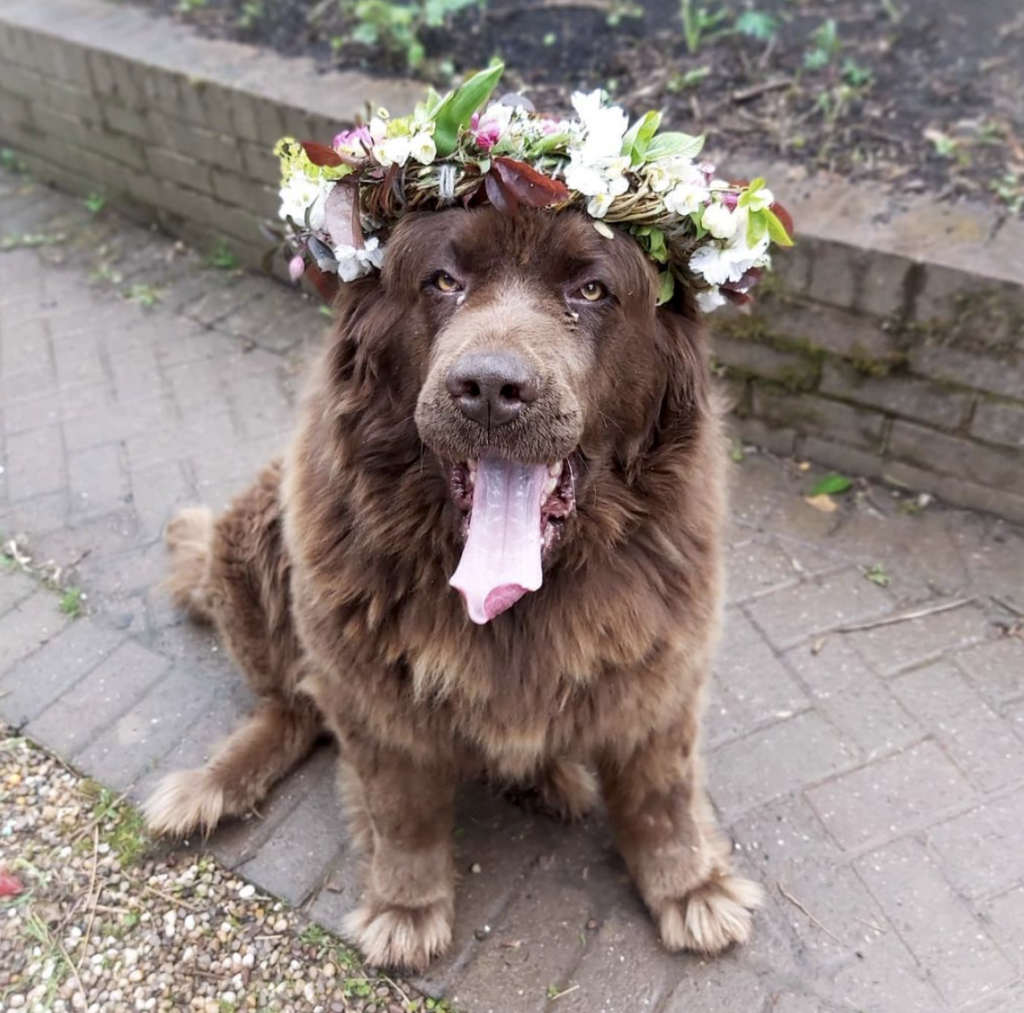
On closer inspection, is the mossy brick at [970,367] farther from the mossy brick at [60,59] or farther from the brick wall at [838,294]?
the mossy brick at [60,59]

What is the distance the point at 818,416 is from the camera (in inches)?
145

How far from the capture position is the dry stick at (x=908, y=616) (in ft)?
10.5

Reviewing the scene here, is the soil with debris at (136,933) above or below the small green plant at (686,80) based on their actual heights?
below

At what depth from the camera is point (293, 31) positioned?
5.15m

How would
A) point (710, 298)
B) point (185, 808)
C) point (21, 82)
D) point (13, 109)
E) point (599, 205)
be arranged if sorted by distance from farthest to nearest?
point (13, 109)
point (21, 82)
point (185, 808)
point (710, 298)
point (599, 205)

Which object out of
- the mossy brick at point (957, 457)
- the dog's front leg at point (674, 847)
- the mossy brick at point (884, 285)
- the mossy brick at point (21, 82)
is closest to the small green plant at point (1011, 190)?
the mossy brick at point (884, 285)

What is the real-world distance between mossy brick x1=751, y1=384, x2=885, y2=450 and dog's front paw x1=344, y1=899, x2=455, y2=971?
2.27 metres

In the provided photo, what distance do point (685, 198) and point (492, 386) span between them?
1.82 feet

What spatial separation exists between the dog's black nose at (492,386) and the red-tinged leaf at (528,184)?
31 centimetres

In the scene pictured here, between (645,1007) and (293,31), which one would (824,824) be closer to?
(645,1007)

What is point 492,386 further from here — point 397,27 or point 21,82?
point 21,82

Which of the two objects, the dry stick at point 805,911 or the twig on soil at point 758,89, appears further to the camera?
the twig on soil at point 758,89

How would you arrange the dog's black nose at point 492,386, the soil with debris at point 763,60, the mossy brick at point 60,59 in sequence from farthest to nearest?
the mossy brick at point 60,59 < the soil with debris at point 763,60 < the dog's black nose at point 492,386

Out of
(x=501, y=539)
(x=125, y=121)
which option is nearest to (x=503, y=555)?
(x=501, y=539)
